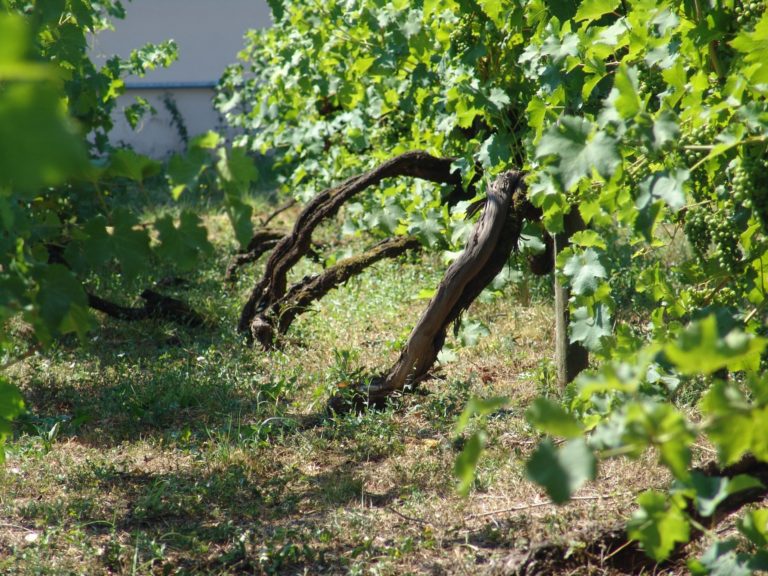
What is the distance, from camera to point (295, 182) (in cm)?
683

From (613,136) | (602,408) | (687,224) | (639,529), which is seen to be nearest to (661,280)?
(687,224)

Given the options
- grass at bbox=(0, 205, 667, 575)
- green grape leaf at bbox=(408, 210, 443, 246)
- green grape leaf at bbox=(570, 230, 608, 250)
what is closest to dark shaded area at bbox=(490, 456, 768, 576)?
grass at bbox=(0, 205, 667, 575)

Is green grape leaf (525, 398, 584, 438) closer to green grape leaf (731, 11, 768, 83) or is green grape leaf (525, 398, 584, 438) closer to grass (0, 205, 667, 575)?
green grape leaf (731, 11, 768, 83)

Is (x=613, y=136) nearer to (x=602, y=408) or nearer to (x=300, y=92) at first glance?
(x=602, y=408)

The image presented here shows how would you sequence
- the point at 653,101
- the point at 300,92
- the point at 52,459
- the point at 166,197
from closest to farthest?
Result: 1. the point at 653,101
2. the point at 52,459
3. the point at 300,92
4. the point at 166,197

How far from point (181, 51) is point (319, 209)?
7.65 meters

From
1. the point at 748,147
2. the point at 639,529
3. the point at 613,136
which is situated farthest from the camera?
the point at 748,147

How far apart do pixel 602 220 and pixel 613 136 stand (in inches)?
24.0

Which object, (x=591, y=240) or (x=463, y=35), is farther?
(x=463, y=35)

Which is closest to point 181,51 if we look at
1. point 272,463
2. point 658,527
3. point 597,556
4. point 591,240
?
point 272,463

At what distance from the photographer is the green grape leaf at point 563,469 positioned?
1.18 metres

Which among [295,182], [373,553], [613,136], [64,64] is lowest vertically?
[373,553]

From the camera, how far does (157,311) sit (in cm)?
507

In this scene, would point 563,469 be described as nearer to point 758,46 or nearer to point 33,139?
point 33,139
